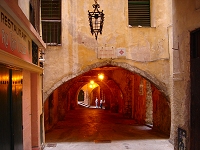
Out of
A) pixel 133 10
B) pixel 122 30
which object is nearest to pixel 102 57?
pixel 122 30

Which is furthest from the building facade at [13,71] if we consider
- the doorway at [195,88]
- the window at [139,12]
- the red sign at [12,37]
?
the window at [139,12]

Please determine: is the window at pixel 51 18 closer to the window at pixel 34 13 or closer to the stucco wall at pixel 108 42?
the stucco wall at pixel 108 42

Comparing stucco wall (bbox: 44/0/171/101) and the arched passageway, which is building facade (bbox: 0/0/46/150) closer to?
stucco wall (bbox: 44/0/171/101)

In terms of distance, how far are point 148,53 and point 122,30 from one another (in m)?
1.38

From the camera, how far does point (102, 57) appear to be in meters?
10.5

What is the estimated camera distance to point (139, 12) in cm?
1109

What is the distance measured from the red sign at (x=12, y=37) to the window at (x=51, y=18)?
4303 mm

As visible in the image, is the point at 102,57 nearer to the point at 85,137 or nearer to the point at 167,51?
the point at 167,51

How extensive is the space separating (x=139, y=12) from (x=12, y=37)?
744 cm

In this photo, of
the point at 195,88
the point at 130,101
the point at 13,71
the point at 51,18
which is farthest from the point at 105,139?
the point at 130,101

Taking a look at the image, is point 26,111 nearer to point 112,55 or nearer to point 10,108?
point 10,108

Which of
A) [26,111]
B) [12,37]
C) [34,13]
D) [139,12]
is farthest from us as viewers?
[139,12]

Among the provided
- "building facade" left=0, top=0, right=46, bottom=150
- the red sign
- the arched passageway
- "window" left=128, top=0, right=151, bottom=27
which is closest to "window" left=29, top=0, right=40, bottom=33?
"building facade" left=0, top=0, right=46, bottom=150

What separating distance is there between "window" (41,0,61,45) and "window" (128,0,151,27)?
2.92m
